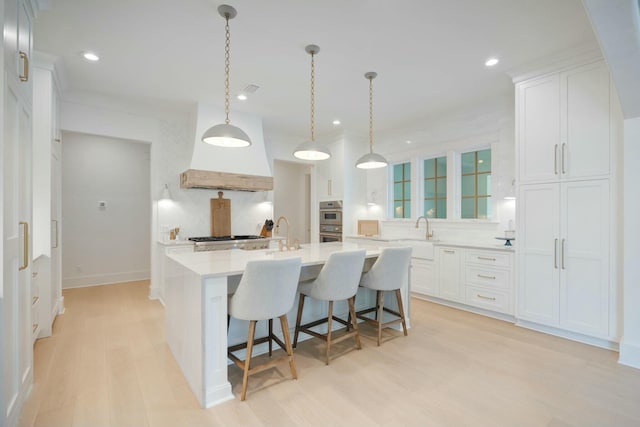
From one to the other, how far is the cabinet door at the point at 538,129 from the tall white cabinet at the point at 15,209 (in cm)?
415

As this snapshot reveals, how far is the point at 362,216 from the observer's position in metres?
5.77

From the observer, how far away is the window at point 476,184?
13.9ft

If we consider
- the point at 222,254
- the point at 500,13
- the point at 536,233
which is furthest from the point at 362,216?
the point at 500,13

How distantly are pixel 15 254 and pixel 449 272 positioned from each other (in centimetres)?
422

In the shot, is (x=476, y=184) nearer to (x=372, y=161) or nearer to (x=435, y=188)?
(x=435, y=188)

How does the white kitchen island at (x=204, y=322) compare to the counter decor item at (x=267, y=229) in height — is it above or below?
below

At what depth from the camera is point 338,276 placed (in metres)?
2.44

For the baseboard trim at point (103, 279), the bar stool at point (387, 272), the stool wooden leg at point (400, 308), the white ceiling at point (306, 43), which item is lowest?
the baseboard trim at point (103, 279)

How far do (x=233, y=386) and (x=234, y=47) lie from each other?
9.32ft

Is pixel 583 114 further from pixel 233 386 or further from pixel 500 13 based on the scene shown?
pixel 233 386

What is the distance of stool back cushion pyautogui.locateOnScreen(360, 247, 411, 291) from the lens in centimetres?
277

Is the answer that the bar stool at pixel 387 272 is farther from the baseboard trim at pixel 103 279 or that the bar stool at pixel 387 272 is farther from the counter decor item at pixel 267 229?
the baseboard trim at pixel 103 279

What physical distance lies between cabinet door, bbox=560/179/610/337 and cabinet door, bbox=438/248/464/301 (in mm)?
1119

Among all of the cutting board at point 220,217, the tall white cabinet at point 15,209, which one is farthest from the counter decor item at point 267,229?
the tall white cabinet at point 15,209
